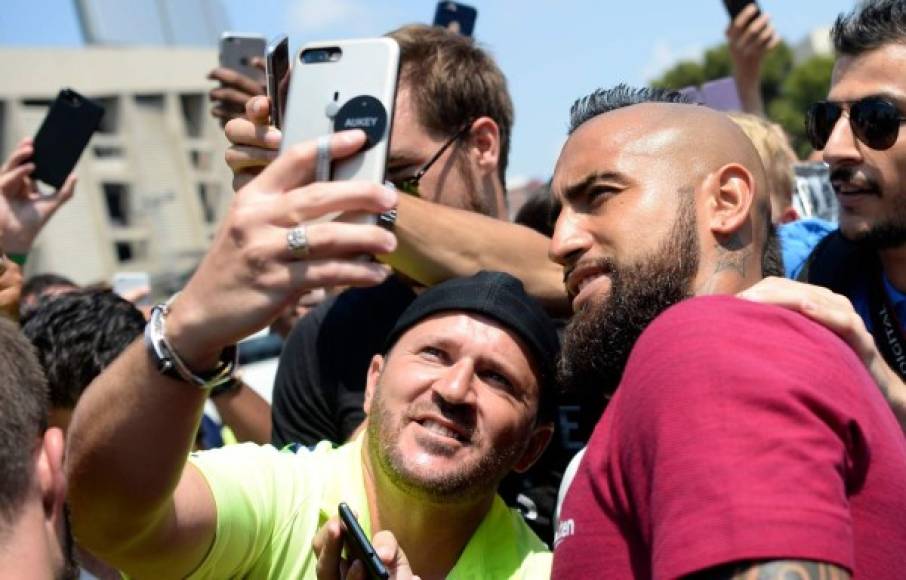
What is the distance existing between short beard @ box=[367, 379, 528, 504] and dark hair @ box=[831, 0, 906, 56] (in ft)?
4.80

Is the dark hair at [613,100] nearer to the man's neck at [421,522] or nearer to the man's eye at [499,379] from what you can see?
the man's eye at [499,379]

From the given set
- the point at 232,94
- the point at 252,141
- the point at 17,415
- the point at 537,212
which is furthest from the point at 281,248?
the point at 537,212

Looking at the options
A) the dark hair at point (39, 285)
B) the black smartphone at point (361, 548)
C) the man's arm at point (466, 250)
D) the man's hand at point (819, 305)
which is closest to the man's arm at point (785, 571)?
the man's hand at point (819, 305)

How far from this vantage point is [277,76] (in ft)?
8.04

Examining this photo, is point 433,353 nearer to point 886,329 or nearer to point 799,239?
point 886,329

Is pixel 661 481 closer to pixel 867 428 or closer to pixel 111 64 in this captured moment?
pixel 867 428

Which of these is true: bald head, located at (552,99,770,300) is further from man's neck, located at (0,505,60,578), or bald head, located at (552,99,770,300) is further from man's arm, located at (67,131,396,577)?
man's neck, located at (0,505,60,578)

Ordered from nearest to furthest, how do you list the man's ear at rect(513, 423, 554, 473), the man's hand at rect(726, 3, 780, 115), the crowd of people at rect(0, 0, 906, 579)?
the crowd of people at rect(0, 0, 906, 579)
the man's ear at rect(513, 423, 554, 473)
the man's hand at rect(726, 3, 780, 115)

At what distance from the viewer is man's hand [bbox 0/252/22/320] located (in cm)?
407

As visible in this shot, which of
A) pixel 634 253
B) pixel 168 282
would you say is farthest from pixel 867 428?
pixel 168 282

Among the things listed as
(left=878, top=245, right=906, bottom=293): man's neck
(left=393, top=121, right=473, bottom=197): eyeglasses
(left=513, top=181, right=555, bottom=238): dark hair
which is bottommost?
(left=513, top=181, right=555, bottom=238): dark hair

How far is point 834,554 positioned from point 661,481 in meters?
0.25

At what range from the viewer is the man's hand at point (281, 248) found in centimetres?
179

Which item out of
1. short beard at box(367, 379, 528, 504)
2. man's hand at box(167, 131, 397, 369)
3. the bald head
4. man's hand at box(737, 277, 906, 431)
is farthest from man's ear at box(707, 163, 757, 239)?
man's hand at box(167, 131, 397, 369)
